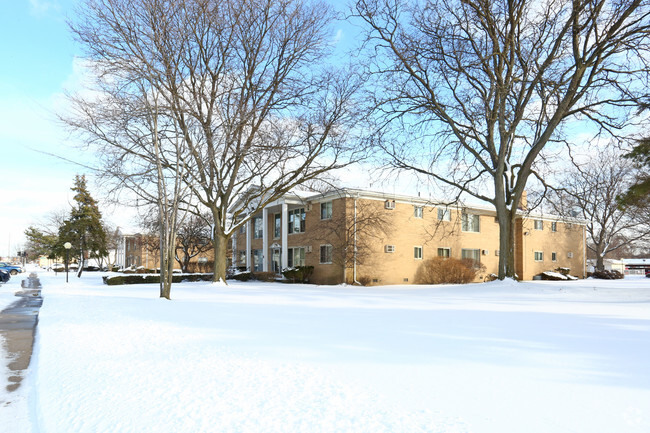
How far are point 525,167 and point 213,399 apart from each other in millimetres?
18610

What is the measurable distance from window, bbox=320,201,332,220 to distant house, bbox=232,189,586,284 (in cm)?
6

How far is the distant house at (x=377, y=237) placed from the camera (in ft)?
90.7

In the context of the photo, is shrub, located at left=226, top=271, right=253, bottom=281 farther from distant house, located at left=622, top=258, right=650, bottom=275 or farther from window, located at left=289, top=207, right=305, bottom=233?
distant house, located at left=622, top=258, right=650, bottom=275

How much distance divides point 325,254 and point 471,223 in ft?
38.1

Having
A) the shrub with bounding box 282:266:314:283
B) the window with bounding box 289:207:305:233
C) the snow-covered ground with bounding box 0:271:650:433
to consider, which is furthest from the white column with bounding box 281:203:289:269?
the snow-covered ground with bounding box 0:271:650:433

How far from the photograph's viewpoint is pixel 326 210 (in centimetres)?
2953

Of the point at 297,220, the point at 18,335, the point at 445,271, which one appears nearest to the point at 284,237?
the point at 297,220

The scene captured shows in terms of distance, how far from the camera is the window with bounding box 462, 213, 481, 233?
3353cm

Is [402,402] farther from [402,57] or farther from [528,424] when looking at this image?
[402,57]

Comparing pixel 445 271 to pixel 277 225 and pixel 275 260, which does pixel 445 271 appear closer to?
pixel 275 260

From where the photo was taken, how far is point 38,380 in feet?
17.9

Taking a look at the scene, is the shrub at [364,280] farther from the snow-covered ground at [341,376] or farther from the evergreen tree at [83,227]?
the evergreen tree at [83,227]

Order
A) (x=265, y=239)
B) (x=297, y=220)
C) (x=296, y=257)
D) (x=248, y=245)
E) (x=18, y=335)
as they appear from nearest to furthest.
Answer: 1. (x=18, y=335)
2. (x=296, y=257)
3. (x=297, y=220)
4. (x=265, y=239)
5. (x=248, y=245)

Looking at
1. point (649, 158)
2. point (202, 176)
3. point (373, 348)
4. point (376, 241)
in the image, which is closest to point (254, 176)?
point (202, 176)
